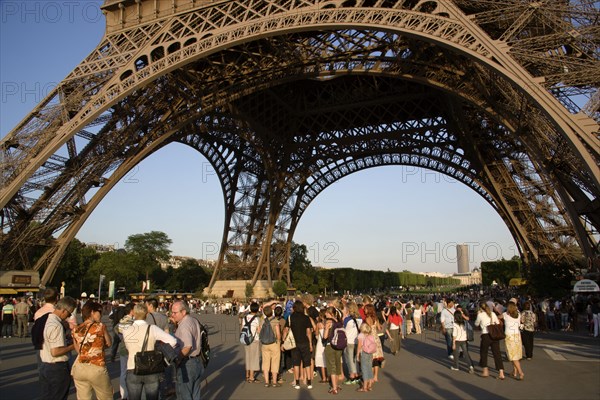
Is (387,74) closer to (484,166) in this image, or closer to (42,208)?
(484,166)

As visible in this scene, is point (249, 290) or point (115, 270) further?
point (115, 270)

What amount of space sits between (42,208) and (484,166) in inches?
998

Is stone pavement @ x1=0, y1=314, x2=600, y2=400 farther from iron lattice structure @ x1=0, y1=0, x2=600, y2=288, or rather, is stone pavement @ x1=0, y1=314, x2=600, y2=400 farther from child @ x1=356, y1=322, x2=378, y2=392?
iron lattice structure @ x1=0, y1=0, x2=600, y2=288

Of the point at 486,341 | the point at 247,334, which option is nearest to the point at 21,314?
the point at 247,334

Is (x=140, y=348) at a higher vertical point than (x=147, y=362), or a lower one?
higher

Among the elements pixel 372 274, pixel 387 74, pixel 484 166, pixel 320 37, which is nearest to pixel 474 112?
pixel 484 166

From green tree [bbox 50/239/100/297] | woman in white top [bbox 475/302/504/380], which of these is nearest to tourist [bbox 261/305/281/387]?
woman in white top [bbox 475/302/504/380]

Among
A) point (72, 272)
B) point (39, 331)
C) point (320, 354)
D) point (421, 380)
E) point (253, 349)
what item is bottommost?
point (421, 380)

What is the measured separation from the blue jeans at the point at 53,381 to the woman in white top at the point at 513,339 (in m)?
7.82

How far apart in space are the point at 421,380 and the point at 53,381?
646 cm

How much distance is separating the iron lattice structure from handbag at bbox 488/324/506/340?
7.05 metres

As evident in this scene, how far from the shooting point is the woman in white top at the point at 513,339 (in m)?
10.0

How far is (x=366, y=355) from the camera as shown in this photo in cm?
923

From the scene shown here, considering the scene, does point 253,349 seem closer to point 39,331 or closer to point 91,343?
point 39,331
